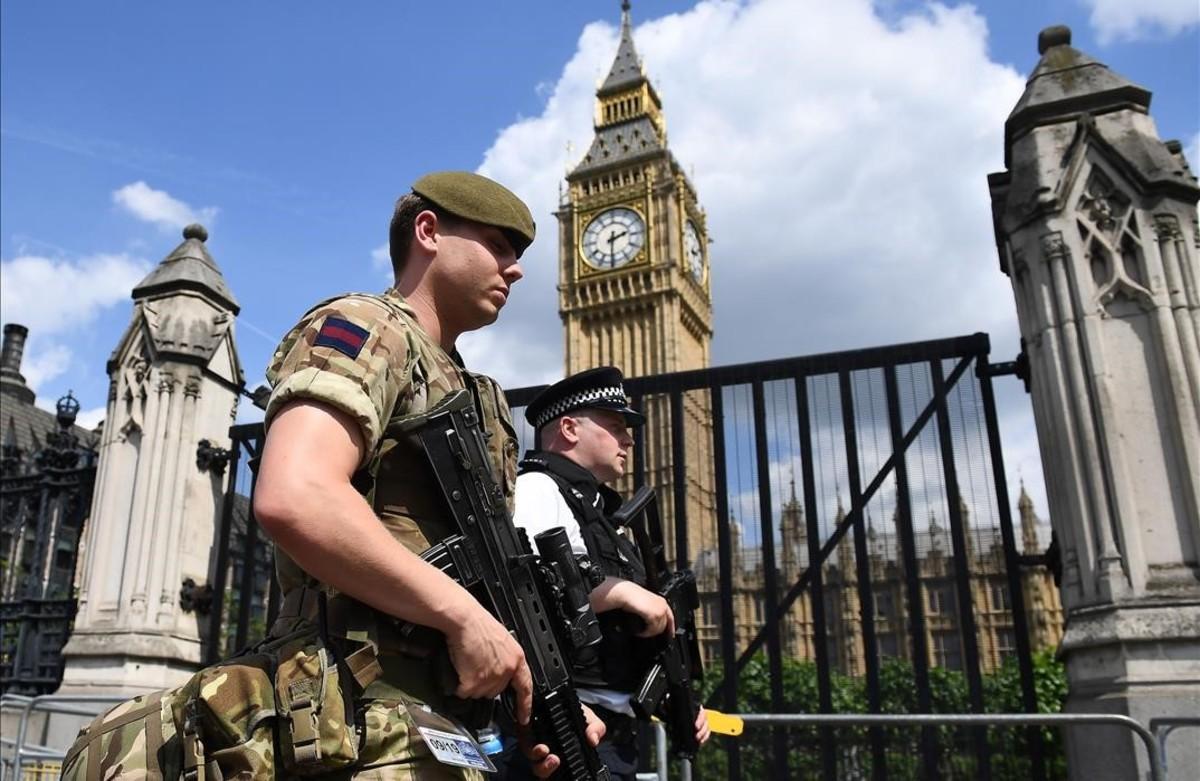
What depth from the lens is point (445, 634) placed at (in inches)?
61.4

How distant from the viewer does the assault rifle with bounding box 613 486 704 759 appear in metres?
3.11

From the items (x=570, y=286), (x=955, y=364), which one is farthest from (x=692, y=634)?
(x=570, y=286)

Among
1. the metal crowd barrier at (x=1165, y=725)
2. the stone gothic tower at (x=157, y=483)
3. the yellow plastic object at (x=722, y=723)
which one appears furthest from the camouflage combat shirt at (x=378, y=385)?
the stone gothic tower at (x=157, y=483)

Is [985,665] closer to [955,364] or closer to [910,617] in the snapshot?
[910,617]

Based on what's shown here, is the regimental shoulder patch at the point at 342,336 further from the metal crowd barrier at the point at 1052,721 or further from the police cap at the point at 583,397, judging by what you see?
the metal crowd barrier at the point at 1052,721

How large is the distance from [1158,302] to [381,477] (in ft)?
16.3

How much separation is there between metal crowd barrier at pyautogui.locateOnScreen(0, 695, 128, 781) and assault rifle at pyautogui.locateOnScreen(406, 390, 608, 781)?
5663 millimetres

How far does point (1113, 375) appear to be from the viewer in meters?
5.14

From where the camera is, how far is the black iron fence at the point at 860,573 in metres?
5.66

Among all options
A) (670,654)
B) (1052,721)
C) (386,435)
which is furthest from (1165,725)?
(386,435)

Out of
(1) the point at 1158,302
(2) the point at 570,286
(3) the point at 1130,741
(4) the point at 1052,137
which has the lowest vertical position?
(3) the point at 1130,741

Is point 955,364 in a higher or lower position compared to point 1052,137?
lower

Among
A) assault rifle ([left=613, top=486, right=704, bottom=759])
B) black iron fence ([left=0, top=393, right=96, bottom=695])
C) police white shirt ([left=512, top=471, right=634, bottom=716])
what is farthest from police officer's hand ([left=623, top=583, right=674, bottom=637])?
black iron fence ([left=0, top=393, right=96, bottom=695])

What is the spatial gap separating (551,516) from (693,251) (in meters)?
56.0
